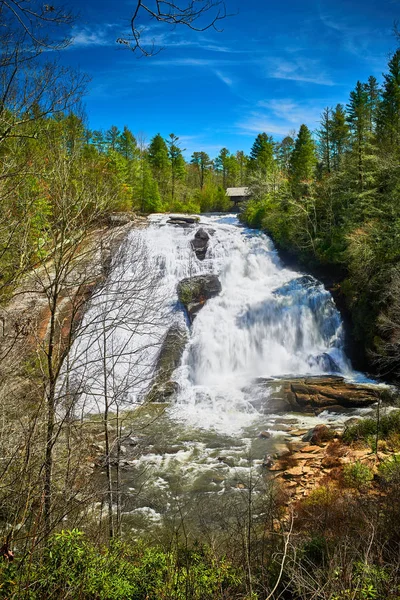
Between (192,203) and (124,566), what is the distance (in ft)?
135

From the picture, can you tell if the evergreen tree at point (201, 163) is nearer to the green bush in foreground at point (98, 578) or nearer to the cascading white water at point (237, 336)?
the cascading white water at point (237, 336)

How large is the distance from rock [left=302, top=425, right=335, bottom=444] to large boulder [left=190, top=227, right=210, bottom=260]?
47.2 ft

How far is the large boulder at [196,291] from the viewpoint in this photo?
20438 millimetres

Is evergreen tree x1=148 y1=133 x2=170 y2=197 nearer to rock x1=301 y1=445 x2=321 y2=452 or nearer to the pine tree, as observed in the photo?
the pine tree

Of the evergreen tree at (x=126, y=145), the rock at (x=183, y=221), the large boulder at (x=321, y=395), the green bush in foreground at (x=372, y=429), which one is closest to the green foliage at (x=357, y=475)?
the green bush in foreground at (x=372, y=429)

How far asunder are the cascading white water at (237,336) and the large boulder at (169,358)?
297mm

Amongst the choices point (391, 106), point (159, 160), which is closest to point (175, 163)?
point (159, 160)

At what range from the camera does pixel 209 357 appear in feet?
60.6

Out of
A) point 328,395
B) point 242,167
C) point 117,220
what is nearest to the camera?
point 117,220

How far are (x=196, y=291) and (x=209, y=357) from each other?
166 inches

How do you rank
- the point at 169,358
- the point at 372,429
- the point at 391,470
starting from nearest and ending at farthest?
the point at 391,470, the point at 372,429, the point at 169,358

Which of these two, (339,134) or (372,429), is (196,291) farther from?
(339,134)

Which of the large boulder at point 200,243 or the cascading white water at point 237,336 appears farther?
the large boulder at point 200,243

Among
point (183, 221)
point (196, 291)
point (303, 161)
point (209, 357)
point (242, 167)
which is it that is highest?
point (242, 167)
